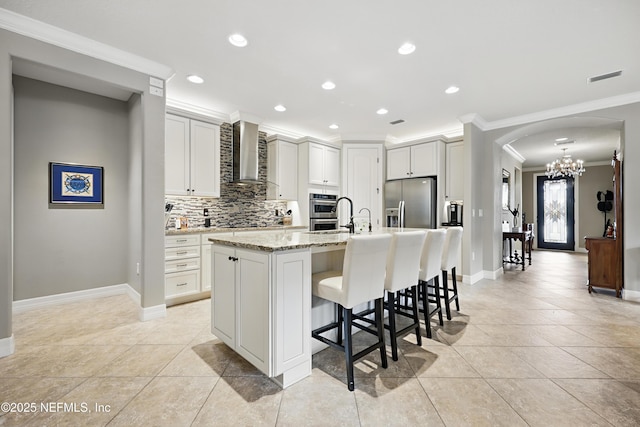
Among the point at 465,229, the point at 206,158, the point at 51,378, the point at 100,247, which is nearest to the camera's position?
the point at 51,378

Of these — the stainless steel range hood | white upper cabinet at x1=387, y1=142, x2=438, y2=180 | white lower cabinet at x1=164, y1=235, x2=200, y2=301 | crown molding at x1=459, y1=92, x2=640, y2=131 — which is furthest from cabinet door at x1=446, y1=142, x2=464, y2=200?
white lower cabinet at x1=164, y1=235, x2=200, y2=301

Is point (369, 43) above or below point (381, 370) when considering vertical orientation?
above

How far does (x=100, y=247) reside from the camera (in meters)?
3.68

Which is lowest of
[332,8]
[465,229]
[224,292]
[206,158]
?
[224,292]

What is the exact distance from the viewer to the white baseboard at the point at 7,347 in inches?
85.4

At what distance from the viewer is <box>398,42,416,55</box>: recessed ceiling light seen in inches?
102

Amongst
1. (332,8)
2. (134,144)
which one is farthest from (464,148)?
(134,144)

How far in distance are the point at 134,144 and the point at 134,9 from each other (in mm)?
1661

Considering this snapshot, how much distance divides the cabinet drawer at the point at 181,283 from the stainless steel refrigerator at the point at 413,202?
129 inches

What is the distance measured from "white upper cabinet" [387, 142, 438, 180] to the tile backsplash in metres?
2.29

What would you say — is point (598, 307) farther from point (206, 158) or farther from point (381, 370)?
point (206, 158)

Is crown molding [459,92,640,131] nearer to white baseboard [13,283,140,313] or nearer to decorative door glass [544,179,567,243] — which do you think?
white baseboard [13,283,140,313]

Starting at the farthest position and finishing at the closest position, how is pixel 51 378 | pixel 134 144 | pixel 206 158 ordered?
pixel 206 158 → pixel 134 144 → pixel 51 378

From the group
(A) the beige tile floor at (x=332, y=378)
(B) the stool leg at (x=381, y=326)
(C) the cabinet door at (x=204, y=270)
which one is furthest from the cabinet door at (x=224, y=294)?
(C) the cabinet door at (x=204, y=270)
